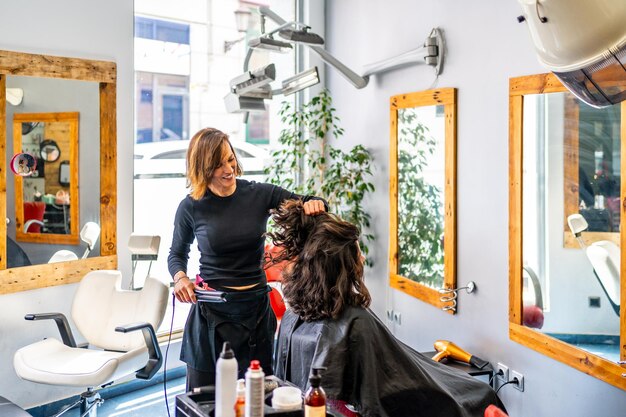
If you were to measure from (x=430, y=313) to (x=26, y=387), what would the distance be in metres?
2.21

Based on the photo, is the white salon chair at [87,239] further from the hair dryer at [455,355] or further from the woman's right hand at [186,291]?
the hair dryer at [455,355]

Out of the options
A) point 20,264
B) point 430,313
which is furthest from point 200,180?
point 430,313

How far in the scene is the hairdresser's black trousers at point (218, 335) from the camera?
8.42ft

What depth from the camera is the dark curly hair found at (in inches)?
86.9

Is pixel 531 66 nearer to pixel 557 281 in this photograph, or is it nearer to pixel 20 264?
pixel 557 281

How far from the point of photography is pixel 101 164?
12.3 ft

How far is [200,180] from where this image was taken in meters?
2.61

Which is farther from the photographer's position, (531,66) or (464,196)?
(464,196)

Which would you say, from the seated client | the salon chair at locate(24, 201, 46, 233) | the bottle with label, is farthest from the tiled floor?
→ the bottle with label

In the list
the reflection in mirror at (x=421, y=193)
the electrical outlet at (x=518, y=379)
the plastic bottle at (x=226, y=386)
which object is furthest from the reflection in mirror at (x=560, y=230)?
the plastic bottle at (x=226, y=386)

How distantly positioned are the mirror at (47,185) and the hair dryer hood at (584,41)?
2.70 metres

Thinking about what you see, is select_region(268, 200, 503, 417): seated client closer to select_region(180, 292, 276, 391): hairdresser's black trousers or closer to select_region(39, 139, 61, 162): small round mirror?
select_region(180, 292, 276, 391): hairdresser's black trousers

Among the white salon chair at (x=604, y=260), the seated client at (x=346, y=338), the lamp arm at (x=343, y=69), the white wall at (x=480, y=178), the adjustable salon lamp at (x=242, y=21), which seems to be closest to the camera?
the seated client at (x=346, y=338)

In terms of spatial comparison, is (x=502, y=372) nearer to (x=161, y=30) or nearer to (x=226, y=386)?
(x=226, y=386)
